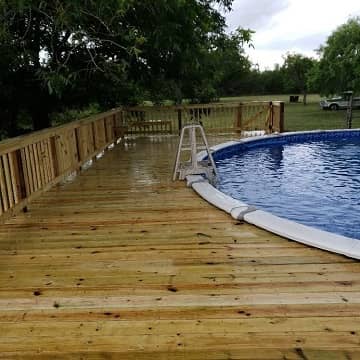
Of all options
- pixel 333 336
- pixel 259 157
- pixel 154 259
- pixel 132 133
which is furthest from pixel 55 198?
pixel 132 133

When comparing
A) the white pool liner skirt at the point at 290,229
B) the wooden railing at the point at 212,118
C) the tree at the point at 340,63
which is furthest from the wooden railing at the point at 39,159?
the tree at the point at 340,63

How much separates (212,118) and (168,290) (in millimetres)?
8393

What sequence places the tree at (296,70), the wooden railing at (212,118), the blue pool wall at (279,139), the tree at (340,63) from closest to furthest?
the blue pool wall at (279,139) → the wooden railing at (212,118) → the tree at (340,63) → the tree at (296,70)

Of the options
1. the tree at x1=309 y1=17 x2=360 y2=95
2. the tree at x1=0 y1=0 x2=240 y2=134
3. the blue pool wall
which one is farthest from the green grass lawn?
the tree at x1=0 y1=0 x2=240 y2=134

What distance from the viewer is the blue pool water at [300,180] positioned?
441cm

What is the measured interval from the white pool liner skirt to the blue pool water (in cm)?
110

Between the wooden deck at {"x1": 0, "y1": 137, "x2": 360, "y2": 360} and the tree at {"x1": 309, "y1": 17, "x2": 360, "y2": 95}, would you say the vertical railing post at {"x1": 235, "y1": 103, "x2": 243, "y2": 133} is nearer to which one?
the wooden deck at {"x1": 0, "y1": 137, "x2": 360, "y2": 360}

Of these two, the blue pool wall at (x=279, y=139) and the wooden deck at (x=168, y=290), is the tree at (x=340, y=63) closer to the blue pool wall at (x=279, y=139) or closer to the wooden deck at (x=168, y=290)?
the blue pool wall at (x=279, y=139)

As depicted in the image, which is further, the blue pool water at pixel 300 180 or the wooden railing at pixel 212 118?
the wooden railing at pixel 212 118

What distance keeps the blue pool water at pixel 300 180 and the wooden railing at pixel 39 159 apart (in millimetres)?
2281

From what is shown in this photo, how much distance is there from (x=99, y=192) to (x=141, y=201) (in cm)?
75

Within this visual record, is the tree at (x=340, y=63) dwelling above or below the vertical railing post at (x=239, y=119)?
above

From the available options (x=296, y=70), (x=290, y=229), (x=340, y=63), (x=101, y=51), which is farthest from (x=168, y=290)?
(x=296, y=70)

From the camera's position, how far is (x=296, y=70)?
98.4 ft
